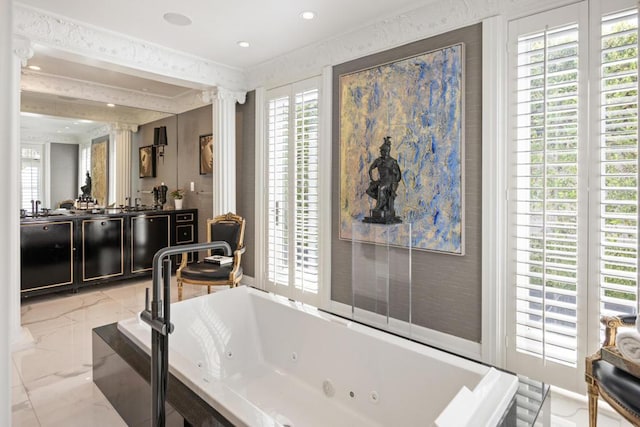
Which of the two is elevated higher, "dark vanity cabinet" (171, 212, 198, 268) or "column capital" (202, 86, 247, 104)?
"column capital" (202, 86, 247, 104)

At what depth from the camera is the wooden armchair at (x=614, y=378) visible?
151cm

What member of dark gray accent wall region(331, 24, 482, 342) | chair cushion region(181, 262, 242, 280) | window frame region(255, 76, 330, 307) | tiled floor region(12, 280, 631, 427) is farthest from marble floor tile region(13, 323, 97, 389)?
dark gray accent wall region(331, 24, 482, 342)

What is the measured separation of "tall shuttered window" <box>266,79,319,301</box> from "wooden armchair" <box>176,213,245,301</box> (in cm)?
44

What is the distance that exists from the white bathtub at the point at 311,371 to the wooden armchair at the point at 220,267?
30.8 inches

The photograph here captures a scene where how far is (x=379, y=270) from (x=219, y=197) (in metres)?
2.38

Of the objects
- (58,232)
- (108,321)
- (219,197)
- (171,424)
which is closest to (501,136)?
(171,424)

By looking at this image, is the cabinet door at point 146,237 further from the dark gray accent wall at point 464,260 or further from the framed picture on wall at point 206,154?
the dark gray accent wall at point 464,260

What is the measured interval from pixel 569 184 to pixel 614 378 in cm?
116

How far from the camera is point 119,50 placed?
11.7ft

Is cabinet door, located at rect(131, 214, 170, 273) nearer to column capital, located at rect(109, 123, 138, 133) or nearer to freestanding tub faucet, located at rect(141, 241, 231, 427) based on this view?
column capital, located at rect(109, 123, 138, 133)

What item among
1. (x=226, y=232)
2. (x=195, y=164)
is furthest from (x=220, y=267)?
(x=195, y=164)

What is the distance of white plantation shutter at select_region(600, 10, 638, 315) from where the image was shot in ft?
6.85

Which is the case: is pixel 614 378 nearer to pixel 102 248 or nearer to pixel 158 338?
pixel 158 338

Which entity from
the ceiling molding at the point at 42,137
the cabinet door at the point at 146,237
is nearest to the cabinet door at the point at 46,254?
the cabinet door at the point at 146,237
